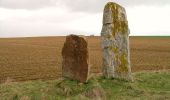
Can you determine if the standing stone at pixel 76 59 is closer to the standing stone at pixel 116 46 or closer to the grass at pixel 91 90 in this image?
the grass at pixel 91 90

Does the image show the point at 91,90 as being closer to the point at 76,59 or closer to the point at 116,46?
the point at 76,59

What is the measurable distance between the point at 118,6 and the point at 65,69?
3.35 metres

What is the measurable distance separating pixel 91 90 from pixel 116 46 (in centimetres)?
265

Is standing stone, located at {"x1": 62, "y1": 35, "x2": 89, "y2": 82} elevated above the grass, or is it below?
above

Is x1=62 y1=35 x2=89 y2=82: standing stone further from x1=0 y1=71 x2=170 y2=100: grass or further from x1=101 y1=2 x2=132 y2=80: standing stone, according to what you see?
x1=101 y1=2 x2=132 y2=80: standing stone

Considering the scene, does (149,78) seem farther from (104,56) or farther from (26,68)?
(26,68)

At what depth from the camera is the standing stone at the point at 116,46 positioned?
17547 mm

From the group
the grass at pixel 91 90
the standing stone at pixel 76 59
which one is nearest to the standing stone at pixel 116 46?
the grass at pixel 91 90

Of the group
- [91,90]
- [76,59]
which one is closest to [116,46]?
[76,59]

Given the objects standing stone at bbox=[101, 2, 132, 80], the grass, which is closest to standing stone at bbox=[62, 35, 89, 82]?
the grass

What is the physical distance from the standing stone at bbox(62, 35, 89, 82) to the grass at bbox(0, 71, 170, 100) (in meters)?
0.30

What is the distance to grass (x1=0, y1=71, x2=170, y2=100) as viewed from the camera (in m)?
15.2

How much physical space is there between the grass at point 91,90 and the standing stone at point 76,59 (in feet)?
0.98

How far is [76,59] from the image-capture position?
16.6 meters
